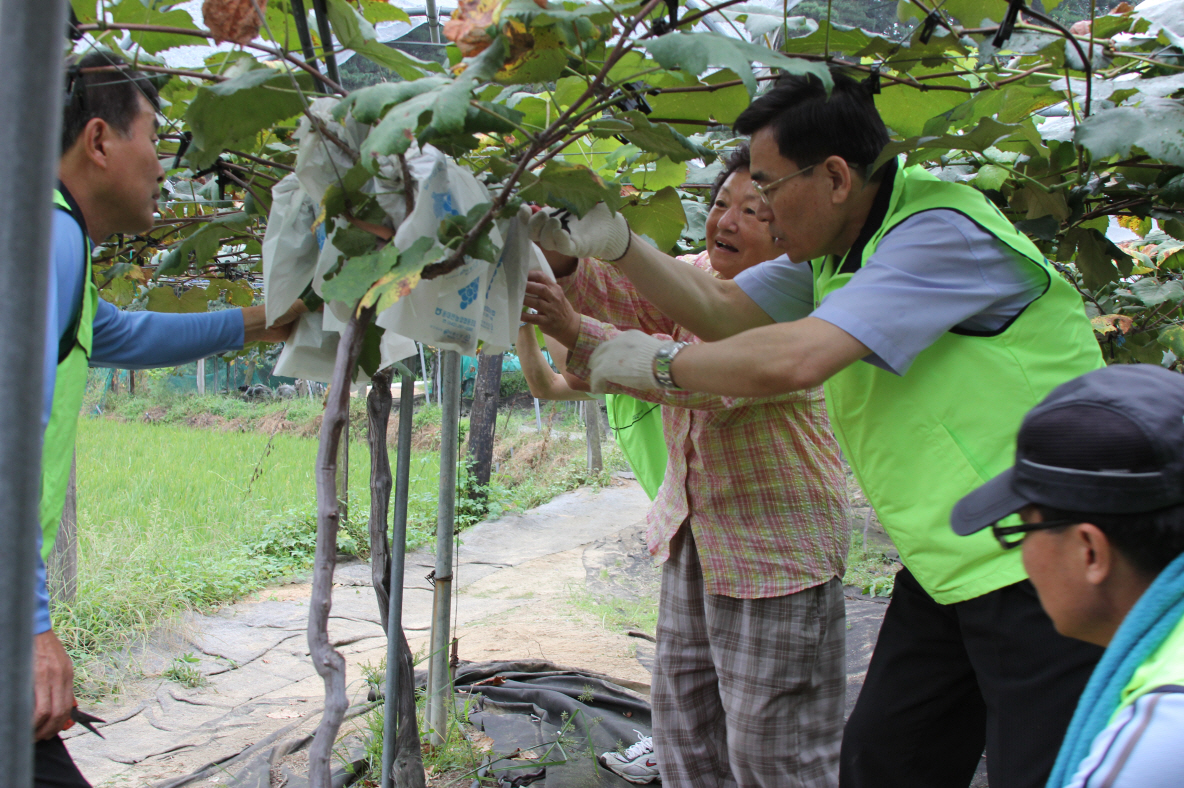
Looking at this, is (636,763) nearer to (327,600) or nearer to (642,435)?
(642,435)

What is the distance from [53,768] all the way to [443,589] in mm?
1658

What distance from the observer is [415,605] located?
5371mm

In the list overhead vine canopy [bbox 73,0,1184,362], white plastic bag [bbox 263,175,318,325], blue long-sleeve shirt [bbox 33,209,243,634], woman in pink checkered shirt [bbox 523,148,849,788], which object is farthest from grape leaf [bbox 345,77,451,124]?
blue long-sleeve shirt [bbox 33,209,243,634]

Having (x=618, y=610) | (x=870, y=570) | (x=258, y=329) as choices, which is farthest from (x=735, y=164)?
(x=870, y=570)

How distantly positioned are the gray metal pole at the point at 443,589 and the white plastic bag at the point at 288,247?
1537 millimetres

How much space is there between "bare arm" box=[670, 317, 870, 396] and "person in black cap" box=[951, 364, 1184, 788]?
415 millimetres

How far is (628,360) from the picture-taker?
1.45 metres

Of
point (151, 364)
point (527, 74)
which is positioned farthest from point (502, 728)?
point (527, 74)

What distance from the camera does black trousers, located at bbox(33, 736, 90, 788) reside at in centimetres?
119

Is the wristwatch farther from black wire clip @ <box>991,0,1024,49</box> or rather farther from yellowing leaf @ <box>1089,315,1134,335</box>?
yellowing leaf @ <box>1089,315,1134,335</box>

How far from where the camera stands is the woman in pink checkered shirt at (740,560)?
5.80 ft

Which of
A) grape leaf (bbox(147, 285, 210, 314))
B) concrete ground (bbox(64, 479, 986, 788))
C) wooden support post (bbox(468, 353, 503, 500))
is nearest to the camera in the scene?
grape leaf (bbox(147, 285, 210, 314))

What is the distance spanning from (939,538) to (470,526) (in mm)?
6682

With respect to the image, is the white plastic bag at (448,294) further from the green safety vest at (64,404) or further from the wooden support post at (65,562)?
the wooden support post at (65,562)
